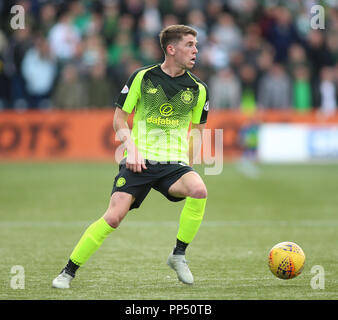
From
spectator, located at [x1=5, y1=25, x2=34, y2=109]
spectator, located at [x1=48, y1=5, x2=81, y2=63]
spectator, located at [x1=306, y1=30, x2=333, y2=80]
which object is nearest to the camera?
spectator, located at [x1=5, y1=25, x2=34, y2=109]

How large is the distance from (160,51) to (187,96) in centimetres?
1274

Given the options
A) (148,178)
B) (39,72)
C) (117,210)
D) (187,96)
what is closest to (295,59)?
(39,72)

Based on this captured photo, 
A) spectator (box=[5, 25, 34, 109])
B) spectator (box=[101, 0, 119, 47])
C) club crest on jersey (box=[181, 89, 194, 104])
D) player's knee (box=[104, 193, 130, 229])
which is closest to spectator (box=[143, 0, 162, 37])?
spectator (box=[101, 0, 119, 47])

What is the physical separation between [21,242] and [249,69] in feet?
38.7

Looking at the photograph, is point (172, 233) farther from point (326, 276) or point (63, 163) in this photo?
point (63, 163)

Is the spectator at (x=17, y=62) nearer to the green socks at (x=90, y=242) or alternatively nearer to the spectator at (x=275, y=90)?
the spectator at (x=275, y=90)

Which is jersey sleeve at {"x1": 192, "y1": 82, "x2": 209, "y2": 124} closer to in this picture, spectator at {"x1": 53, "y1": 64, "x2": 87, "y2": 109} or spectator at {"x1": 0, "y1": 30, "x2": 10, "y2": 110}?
spectator at {"x1": 53, "y1": 64, "x2": 87, "y2": 109}

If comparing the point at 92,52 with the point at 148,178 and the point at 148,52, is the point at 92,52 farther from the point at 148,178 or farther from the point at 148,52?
the point at 148,178

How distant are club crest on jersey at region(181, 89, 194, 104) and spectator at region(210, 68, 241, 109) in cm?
1233

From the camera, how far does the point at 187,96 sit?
710cm

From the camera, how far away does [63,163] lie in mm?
18438

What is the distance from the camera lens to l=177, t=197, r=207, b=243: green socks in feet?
22.7

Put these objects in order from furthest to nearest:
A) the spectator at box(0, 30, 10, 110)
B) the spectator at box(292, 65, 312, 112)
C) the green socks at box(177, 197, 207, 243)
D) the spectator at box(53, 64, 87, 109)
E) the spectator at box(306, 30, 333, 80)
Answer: the spectator at box(306, 30, 333, 80)
the spectator at box(292, 65, 312, 112)
the spectator at box(53, 64, 87, 109)
the spectator at box(0, 30, 10, 110)
the green socks at box(177, 197, 207, 243)
